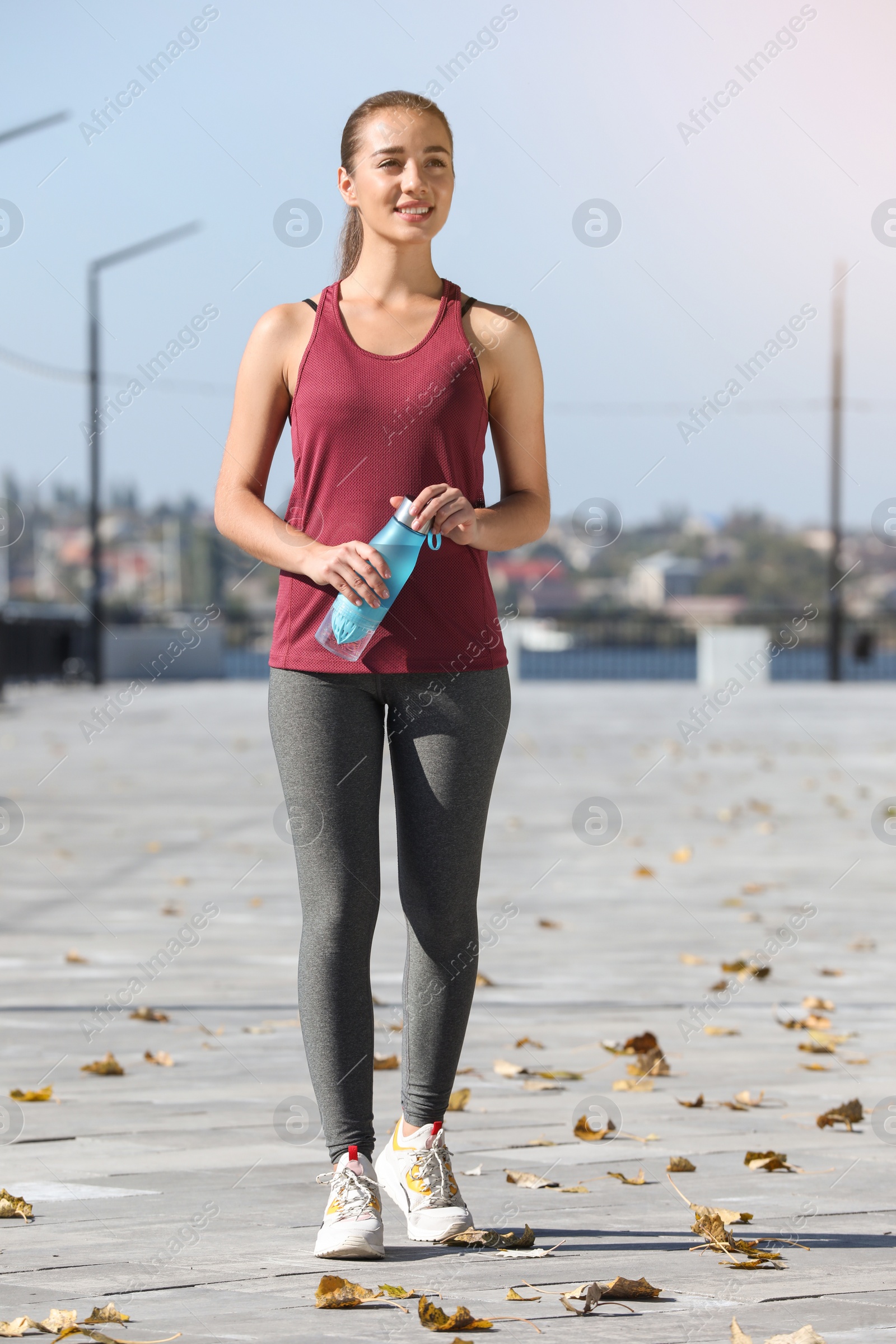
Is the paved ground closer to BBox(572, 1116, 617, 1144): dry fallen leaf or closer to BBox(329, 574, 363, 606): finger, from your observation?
BBox(572, 1116, 617, 1144): dry fallen leaf

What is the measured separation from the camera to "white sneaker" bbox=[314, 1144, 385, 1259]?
3.33m

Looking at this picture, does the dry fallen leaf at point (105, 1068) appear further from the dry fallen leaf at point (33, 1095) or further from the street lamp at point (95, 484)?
the street lamp at point (95, 484)

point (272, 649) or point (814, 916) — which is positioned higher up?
point (272, 649)

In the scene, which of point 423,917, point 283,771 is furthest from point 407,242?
point 423,917

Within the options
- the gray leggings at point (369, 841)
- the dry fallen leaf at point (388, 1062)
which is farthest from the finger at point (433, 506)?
the dry fallen leaf at point (388, 1062)

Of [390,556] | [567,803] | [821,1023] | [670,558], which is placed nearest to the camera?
[390,556]

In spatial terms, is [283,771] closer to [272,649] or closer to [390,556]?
[272,649]

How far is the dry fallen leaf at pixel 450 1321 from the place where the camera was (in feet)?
9.55

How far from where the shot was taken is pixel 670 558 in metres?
52.8

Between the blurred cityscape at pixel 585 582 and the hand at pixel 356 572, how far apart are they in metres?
27.5

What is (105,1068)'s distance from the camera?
513cm

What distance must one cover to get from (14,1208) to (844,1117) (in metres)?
2.02

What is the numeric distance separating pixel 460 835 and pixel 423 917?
0.17 m

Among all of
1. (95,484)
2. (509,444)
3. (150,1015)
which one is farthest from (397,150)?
(95,484)
